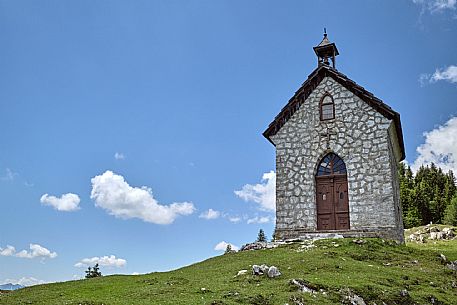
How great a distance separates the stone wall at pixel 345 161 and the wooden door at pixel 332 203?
1.29ft

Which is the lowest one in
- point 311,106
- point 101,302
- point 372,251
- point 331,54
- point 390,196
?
point 101,302

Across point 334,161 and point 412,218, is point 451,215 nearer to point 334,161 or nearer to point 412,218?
point 412,218

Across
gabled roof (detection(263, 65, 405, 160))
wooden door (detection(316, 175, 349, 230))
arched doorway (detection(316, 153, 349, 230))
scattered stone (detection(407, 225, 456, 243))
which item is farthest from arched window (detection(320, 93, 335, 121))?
scattered stone (detection(407, 225, 456, 243))

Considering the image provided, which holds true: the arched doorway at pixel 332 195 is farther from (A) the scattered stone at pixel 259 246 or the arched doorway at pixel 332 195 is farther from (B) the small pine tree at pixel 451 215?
(B) the small pine tree at pixel 451 215

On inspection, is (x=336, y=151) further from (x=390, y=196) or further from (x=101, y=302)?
(x=101, y=302)

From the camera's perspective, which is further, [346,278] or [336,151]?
[336,151]

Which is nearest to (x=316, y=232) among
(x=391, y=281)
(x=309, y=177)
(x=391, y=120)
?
(x=309, y=177)

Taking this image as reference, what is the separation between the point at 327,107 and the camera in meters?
27.9

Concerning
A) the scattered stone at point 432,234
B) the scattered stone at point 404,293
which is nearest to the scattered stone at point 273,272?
the scattered stone at point 404,293

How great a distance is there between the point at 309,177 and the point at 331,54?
8.08 meters

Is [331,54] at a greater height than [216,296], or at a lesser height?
greater

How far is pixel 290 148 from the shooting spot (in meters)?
28.0

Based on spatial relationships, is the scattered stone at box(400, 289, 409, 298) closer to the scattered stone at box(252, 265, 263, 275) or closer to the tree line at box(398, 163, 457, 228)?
the scattered stone at box(252, 265, 263, 275)

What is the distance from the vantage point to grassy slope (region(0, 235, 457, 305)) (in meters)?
14.2
